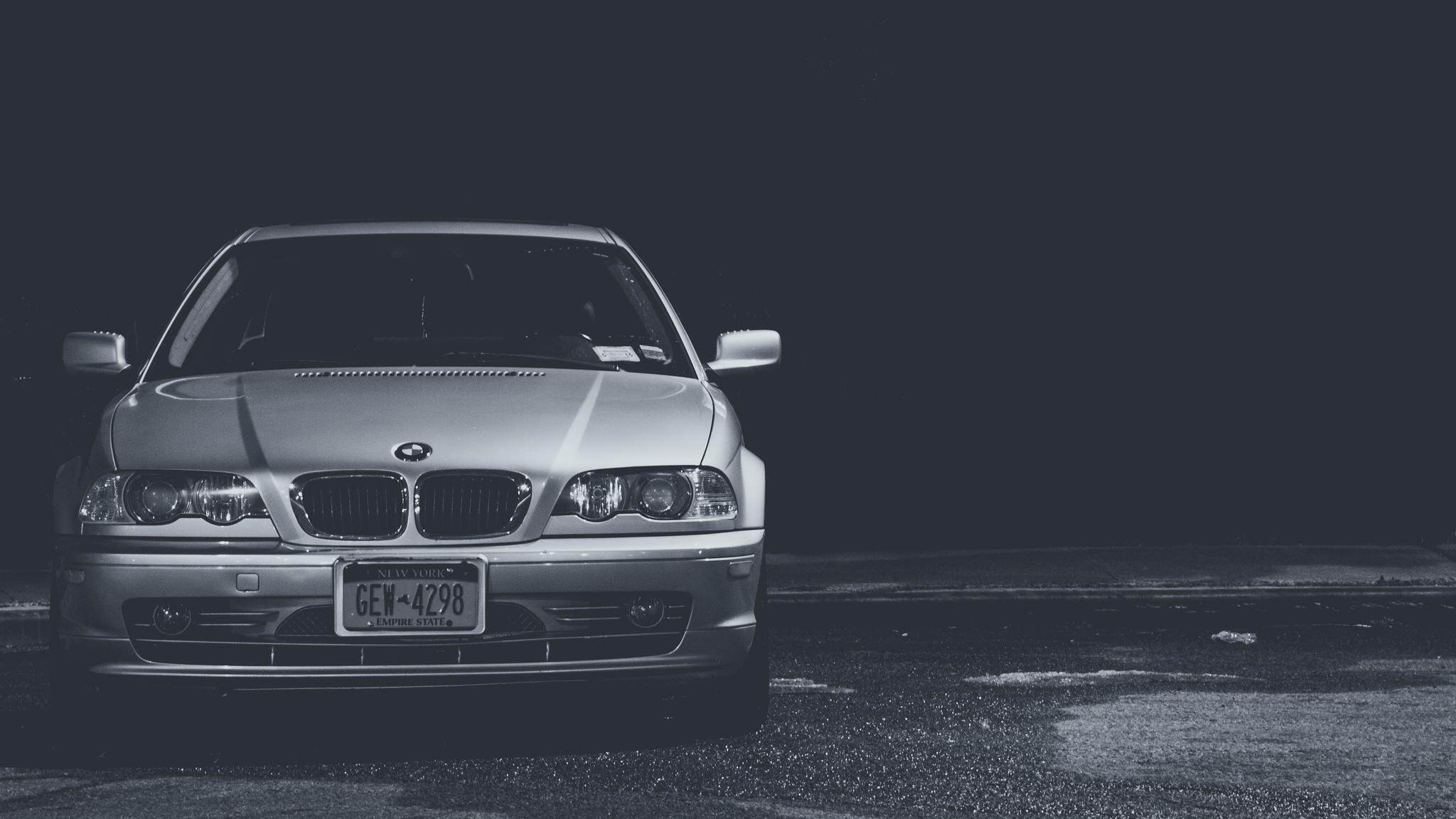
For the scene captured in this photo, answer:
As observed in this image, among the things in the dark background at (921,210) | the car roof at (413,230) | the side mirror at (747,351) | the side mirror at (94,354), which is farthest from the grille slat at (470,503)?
the dark background at (921,210)

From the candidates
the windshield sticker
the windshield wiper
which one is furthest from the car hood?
the windshield sticker

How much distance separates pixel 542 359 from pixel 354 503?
3.64 feet

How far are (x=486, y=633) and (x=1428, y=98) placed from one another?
30.4 feet

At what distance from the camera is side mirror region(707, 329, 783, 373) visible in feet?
23.1

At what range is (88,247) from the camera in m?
12.4

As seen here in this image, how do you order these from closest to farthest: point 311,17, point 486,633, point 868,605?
point 486,633
point 868,605
point 311,17

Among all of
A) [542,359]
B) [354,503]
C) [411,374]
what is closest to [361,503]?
[354,503]

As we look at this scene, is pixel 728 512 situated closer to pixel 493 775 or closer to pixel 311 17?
pixel 493 775

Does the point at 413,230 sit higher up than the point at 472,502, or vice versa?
the point at 413,230

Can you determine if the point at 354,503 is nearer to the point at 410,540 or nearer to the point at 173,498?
the point at 410,540

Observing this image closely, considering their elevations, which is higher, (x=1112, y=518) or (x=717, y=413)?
(x=717, y=413)

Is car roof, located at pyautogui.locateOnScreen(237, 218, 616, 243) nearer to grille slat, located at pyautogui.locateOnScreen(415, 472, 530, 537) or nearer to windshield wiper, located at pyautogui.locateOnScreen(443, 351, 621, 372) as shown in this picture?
windshield wiper, located at pyautogui.locateOnScreen(443, 351, 621, 372)

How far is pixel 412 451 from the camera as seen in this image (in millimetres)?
5641

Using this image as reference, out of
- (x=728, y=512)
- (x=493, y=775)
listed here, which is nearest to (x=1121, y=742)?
(x=728, y=512)
